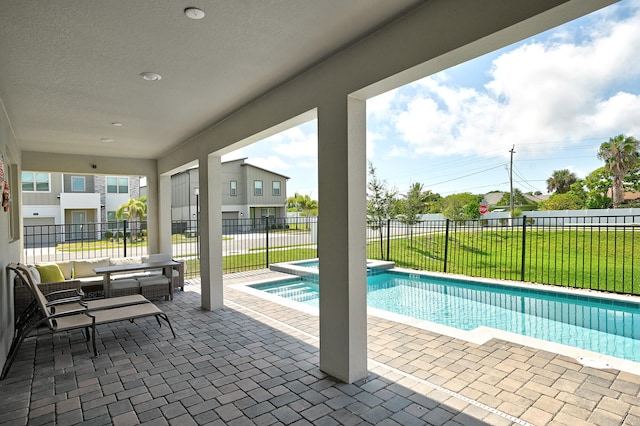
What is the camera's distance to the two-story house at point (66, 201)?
20.8 m

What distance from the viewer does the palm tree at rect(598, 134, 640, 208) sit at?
860 inches

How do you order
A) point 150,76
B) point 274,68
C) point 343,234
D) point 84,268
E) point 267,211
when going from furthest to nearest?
point 267,211, point 84,268, point 150,76, point 274,68, point 343,234

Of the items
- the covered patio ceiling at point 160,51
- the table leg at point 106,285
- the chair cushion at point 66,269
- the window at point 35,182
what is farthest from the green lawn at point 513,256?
the window at point 35,182

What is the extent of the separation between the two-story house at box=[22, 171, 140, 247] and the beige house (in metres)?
19.0

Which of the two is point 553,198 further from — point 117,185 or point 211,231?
point 117,185

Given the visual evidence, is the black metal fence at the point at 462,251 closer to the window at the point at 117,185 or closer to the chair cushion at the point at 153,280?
the chair cushion at the point at 153,280

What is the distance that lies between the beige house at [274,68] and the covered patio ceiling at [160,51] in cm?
1

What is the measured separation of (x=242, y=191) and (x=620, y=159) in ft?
→ 86.3

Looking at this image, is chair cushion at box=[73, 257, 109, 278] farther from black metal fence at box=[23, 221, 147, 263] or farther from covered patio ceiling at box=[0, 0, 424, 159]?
covered patio ceiling at box=[0, 0, 424, 159]

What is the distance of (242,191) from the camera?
2897cm

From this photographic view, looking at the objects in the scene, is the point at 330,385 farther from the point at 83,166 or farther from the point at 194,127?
the point at 83,166

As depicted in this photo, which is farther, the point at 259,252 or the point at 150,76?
the point at 259,252

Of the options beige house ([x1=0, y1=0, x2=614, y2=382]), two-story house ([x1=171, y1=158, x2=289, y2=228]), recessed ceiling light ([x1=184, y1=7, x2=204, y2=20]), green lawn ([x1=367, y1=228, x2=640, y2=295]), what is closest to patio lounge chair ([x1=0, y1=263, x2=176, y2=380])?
beige house ([x1=0, y1=0, x2=614, y2=382])

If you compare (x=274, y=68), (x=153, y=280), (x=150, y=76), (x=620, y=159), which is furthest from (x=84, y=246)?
(x=620, y=159)
